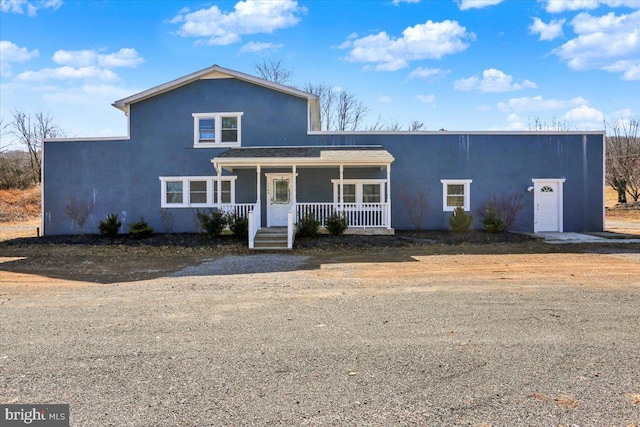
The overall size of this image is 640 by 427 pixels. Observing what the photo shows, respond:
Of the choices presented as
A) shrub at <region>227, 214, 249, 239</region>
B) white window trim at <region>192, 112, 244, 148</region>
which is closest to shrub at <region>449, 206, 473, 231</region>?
shrub at <region>227, 214, 249, 239</region>

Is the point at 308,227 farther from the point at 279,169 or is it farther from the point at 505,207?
the point at 505,207

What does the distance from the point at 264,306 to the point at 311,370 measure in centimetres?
258

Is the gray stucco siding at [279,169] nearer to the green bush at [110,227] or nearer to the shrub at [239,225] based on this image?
the green bush at [110,227]

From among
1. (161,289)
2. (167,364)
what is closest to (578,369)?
(167,364)

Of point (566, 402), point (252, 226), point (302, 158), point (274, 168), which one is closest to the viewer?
point (566, 402)

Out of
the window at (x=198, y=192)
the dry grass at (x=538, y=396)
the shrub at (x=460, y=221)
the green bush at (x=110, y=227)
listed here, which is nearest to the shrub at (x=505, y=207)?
the shrub at (x=460, y=221)

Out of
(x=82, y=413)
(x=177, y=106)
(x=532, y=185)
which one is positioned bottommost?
(x=82, y=413)

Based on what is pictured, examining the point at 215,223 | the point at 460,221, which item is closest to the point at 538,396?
the point at 215,223

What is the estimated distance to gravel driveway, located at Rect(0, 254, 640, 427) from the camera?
10.3ft

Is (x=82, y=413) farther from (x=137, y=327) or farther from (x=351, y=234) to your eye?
(x=351, y=234)

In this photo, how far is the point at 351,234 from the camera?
15.7m

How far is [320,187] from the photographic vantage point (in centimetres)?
1781

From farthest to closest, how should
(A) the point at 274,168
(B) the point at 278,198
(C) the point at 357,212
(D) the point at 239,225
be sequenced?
(B) the point at 278,198, (A) the point at 274,168, (C) the point at 357,212, (D) the point at 239,225

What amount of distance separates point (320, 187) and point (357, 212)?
230cm
